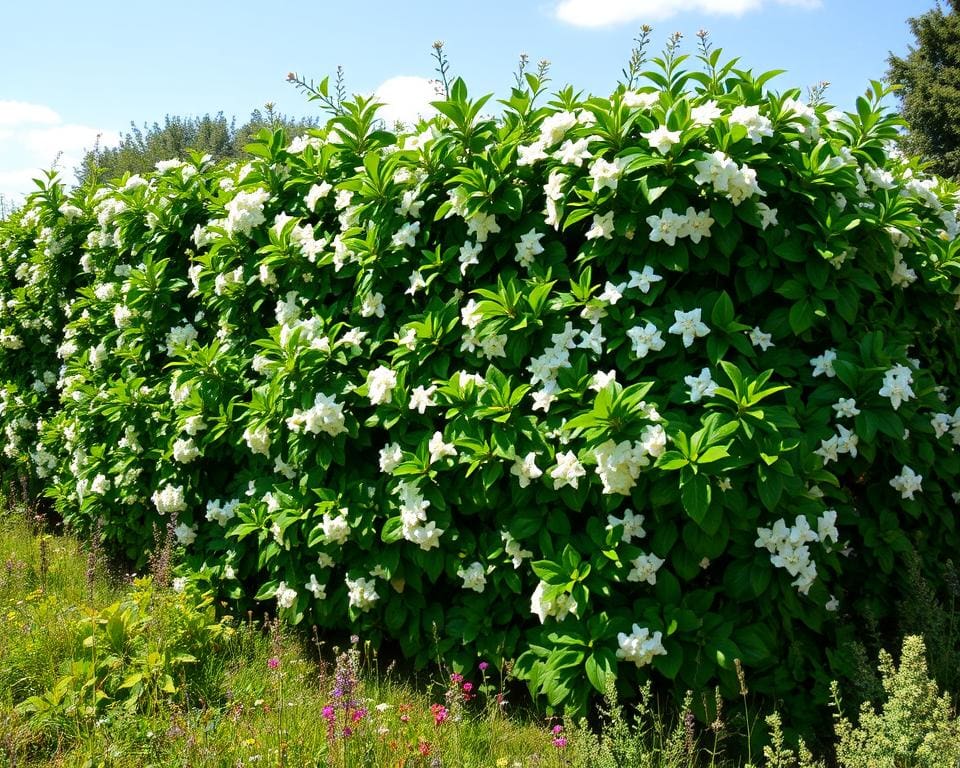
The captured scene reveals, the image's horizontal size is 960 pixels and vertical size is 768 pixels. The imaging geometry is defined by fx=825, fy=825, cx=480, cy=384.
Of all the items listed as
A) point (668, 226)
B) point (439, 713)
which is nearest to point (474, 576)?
point (439, 713)

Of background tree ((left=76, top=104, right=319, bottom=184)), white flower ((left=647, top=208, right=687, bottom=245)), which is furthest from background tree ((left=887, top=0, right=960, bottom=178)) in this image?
white flower ((left=647, top=208, right=687, bottom=245))

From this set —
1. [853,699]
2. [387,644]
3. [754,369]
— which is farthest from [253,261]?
[853,699]

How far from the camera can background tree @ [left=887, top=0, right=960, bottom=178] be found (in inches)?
1076

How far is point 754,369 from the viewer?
315 cm

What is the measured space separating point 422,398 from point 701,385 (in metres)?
1.14

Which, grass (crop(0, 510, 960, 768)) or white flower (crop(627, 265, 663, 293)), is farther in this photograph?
white flower (crop(627, 265, 663, 293))

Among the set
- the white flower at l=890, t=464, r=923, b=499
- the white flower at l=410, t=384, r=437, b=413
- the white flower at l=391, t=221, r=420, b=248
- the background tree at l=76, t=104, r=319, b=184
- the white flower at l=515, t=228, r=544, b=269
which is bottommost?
the white flower at l=890, t=464, r=923, b=499

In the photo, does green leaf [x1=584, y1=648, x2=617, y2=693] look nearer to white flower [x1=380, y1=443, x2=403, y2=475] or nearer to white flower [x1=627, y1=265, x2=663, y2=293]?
white flower [x1=380, y1=443, x2=403, y2=475]

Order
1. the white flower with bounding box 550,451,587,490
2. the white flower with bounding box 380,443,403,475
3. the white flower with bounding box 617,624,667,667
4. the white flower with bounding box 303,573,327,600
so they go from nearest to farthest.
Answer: the white flower with bounding box 617,624,667,667 → the white flower with bounding box 550,451,587,490 → the white flower with bounding box 380,443,403,475 → the white flower with bounding box 303,573,327,600

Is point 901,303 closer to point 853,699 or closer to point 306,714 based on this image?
point 853,699

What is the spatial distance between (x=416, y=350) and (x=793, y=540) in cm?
167

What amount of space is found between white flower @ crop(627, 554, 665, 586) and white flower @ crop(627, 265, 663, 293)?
1.01 metres

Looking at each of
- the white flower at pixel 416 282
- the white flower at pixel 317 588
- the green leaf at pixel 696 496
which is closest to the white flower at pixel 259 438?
the white flower at pixel 317 588

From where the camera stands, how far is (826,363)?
3.23 metres
